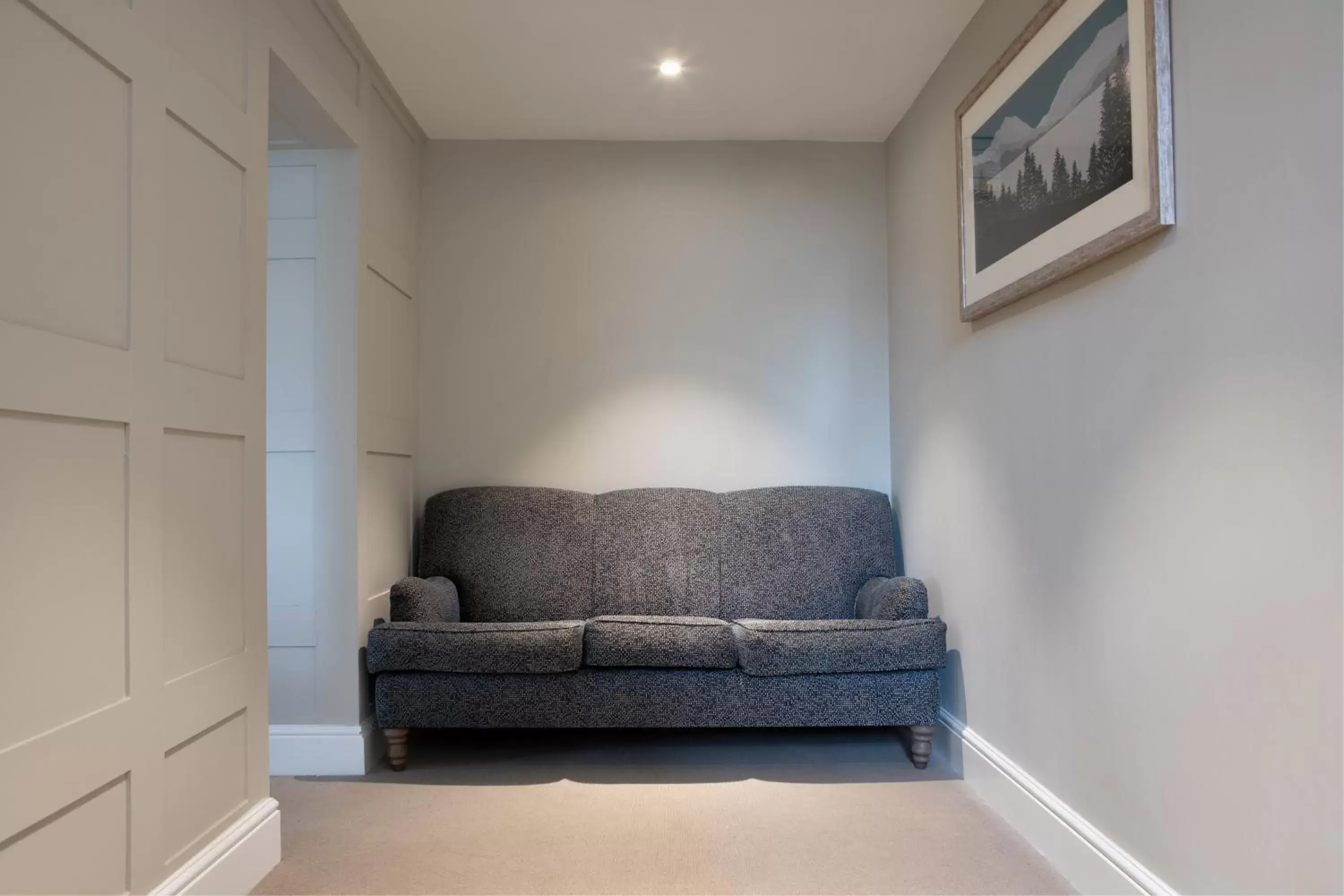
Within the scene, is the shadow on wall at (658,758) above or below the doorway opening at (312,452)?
below

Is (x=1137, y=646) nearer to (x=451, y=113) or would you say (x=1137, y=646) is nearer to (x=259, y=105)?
(x=259, y=105)

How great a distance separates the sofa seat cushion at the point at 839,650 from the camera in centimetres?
264

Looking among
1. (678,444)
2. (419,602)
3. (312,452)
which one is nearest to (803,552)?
(678,444)

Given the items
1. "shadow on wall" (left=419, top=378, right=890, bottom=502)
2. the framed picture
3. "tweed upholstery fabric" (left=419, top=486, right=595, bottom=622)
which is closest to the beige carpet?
"tweed upholstery fabric" (left=419, top=486, right=595, bottom=622)

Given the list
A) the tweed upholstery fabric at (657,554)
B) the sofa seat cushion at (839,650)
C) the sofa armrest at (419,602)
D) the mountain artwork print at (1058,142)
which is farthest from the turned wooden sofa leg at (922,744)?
the sofa armrest at (419,602)

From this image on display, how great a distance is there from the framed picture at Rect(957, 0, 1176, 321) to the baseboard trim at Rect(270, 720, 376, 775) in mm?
2506

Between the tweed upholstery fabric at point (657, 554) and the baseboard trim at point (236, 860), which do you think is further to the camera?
the tweed upholstery fabric at point (657, 554)

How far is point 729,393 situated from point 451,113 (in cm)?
165

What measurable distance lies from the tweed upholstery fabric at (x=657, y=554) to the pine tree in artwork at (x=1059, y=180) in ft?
5.86

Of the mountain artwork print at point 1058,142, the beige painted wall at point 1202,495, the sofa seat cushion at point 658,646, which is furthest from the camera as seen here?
the sofa seat cushion at point 658,646

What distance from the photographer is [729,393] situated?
3496mm

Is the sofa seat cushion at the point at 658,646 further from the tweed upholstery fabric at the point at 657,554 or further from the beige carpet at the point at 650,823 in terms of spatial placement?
the tweed upholstery fabric at the point at 657,554

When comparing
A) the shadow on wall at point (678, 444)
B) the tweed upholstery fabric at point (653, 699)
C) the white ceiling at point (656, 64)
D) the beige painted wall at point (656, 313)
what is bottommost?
the tweed upholstery fabric at point (653, 699)

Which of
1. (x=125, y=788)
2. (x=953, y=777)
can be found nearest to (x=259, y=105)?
(x=125, y=788)
